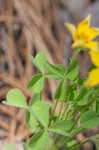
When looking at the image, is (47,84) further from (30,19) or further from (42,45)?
(30,19)

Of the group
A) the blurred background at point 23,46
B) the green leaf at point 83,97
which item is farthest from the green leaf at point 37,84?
the blurred background at point 23,46

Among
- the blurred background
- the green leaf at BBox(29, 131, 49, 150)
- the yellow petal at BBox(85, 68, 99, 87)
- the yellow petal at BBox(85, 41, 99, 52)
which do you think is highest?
the yellow petal at BBox(85, 41, 99, 52)

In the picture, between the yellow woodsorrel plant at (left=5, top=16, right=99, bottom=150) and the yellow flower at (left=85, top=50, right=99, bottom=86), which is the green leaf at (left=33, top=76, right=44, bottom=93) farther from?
the yellow flower at (left=85, top=50, right=99, bottom=86)

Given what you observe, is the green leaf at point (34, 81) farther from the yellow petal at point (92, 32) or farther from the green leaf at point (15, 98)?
the yellow petal at point (92, 32)

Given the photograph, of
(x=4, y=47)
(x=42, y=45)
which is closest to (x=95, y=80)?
(x=42, y=45)

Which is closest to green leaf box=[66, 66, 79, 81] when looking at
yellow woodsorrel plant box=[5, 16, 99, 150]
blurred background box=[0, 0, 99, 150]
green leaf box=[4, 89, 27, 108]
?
yellow woodsorrel plant box=[5, 16, 99, 150]
